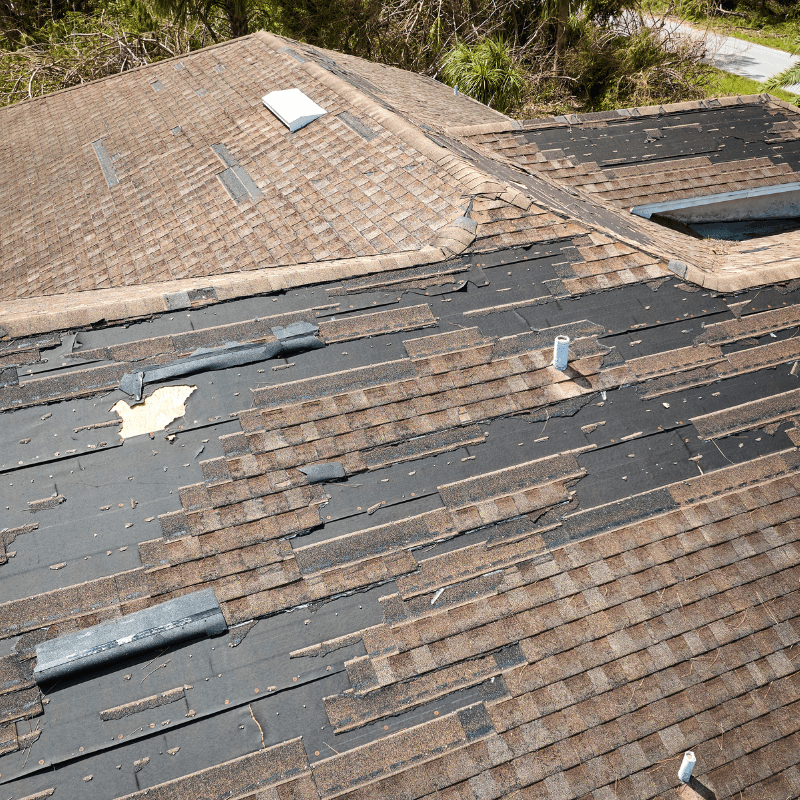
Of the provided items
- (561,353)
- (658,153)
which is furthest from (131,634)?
(658,153)

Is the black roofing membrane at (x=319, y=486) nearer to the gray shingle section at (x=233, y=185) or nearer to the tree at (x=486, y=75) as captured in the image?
the gray shingle section at (x=233, y=185)

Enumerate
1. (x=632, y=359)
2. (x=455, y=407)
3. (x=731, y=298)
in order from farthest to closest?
(x=731, y=298)
(x=632, y=359)
(x=455, y=407)

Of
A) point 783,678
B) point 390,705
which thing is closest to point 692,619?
point 783,678

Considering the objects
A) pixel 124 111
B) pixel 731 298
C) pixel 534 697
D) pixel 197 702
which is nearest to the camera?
pixel 197 702

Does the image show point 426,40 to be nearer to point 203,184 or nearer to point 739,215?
point 739,215

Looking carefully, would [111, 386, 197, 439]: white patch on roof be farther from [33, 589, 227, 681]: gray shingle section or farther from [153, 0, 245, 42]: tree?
[153, 0, 245, 42]: tree

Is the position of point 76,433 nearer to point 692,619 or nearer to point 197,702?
point 197,702

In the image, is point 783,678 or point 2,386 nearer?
point 783,678

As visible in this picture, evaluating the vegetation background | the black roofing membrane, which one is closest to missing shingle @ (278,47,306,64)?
the black roofing membrane
